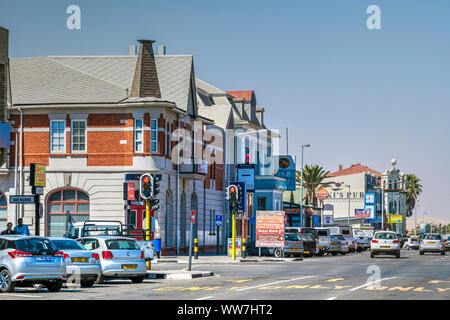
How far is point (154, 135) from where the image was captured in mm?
53312

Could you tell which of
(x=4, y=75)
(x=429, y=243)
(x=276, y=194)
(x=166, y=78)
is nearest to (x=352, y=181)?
(x=276, y=194)

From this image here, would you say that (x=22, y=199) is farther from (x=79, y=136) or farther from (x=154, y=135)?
(x=79, y=136)

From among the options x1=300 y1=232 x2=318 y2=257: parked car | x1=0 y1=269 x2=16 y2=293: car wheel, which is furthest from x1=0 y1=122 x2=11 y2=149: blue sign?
x1=300 y1=232 x2=318 y2=257: parked car

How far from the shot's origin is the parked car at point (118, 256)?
27641 mm

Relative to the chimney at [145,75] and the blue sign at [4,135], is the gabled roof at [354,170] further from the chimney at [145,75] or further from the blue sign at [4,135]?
the blue sign at [4,135]

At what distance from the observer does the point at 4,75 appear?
3794 cm

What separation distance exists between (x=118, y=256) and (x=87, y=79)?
30.6m

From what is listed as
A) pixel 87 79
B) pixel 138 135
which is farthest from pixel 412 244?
pixel 87 79

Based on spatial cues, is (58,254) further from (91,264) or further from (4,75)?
(4,75)

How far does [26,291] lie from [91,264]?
2835 mm

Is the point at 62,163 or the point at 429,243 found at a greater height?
the point at 62,163

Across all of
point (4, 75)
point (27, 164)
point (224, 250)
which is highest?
point (4, 75)

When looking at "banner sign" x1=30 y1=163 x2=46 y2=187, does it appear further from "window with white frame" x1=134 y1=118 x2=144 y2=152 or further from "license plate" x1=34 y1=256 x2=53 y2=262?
"window with white frame" x1=134 y1=118 x2=144 y2=152

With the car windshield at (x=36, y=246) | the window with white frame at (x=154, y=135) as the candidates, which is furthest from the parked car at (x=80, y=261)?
the window with white frame at (x=154, y=135)
